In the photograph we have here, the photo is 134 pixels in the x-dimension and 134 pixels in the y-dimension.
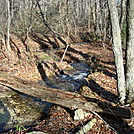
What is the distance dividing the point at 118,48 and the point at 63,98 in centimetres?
317

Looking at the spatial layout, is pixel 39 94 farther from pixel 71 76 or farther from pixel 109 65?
pixel 109 65

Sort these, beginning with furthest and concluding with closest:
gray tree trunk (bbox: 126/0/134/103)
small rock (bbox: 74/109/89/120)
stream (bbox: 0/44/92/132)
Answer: stream (bbox: 0/44/92/132) < small rock (bbox: 74/109/89/120) < gray tree trunk (bbox: 126/0/134/103)

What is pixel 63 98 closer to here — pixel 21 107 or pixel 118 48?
pixel 21 107

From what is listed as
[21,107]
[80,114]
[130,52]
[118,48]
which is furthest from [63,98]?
[130,52]

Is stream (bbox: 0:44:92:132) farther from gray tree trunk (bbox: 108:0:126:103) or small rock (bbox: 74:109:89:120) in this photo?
gray tree trunk (bbox: 108:0:126:103)

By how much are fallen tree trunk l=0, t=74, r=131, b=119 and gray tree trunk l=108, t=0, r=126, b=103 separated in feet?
2.85

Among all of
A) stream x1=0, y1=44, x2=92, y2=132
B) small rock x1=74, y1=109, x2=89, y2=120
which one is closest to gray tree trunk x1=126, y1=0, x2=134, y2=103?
small rock x1=74, y1=109, x2=89, y2=120

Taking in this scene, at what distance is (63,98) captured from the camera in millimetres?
6469

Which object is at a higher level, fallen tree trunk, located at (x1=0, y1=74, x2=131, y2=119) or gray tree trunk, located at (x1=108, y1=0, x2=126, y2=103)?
gray tree trunk, located at (x1=108, y1=0, x2=126, y2=103)

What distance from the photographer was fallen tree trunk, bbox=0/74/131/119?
5.33 metres

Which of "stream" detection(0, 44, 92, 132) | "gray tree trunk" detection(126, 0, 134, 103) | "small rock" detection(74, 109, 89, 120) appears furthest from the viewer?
"stream" detection(0, 44, 92, 132)

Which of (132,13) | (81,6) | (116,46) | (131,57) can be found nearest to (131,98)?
(131,57)

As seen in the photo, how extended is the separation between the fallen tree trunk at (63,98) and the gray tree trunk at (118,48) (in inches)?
34.2

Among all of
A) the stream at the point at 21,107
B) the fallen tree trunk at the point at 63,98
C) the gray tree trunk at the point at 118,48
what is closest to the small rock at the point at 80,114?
the fallen tree trunk at the point at 63,98
